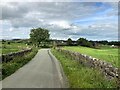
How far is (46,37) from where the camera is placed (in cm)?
18312

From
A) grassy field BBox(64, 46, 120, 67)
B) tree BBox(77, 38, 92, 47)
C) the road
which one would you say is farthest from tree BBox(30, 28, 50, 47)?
the road

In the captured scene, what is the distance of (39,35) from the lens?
181375 millimetres

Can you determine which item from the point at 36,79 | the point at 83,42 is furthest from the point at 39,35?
the point at 36,79

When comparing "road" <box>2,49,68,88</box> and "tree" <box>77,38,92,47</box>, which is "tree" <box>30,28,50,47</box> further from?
"road" <box>2,49,68,88</box>

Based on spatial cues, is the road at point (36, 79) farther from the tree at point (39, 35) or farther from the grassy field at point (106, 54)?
the tree at point (39, 35)

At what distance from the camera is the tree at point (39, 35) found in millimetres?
178900

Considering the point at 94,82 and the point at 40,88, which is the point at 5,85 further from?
the point at 94,82

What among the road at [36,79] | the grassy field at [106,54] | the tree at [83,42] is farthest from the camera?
the tree at [83,42]

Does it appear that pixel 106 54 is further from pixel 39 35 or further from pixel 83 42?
pixel 39 35

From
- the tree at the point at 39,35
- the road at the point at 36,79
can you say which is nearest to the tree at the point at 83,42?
the tree at the point at 39,35

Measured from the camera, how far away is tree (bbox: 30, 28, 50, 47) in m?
179

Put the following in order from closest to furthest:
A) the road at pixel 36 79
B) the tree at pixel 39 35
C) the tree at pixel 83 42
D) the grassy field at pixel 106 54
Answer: the road at pixel 36 79, the grassy field at pixel 106 54, the tree at pixel 83 42, the tree at pixel 39 35

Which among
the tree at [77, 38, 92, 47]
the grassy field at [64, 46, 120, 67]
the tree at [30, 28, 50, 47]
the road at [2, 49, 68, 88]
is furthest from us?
the tree at [30, 28, 50, 47]

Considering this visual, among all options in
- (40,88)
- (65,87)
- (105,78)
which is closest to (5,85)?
(40,88)
